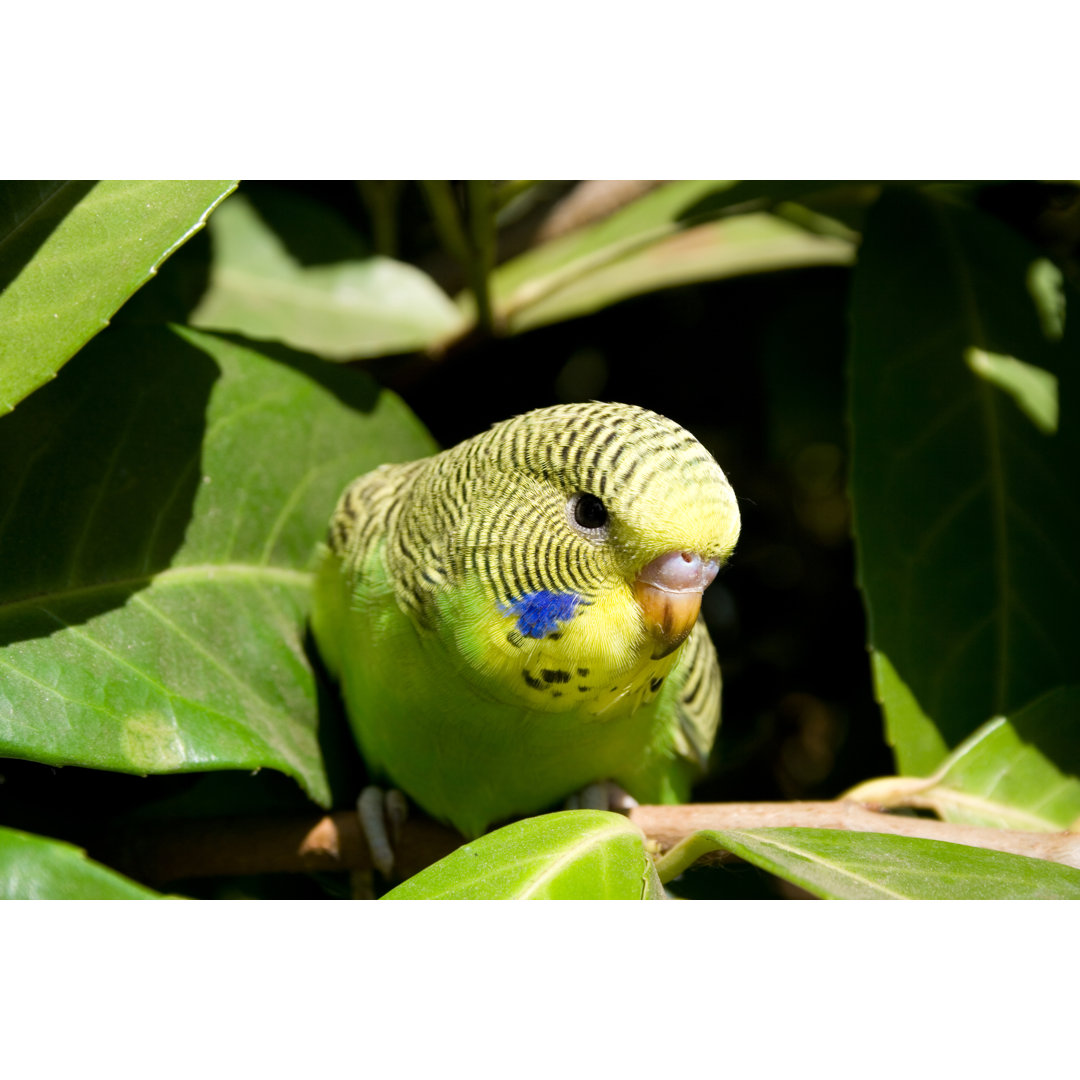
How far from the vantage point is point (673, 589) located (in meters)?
1.48

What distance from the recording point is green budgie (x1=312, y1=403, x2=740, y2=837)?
1472mm

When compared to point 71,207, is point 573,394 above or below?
below

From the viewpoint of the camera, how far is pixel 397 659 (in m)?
1.73

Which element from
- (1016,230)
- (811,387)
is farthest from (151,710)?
(1016,230)

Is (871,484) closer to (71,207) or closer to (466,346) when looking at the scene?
(466,346)

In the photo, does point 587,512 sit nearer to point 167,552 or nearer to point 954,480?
point 167,552

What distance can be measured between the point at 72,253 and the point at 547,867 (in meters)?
0.98

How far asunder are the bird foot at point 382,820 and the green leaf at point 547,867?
496 mm

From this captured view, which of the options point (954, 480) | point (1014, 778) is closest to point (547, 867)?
point (1014, 778)

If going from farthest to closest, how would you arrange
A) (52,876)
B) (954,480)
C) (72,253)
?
(954,480)
(72,253)
(52,876)

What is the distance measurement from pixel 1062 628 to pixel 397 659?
122cm

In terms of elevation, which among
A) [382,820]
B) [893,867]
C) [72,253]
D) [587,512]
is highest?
[72,253]

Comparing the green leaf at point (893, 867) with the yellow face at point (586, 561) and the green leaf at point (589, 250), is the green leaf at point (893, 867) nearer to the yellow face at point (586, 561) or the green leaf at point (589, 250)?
the yellow face at point (586, 561)

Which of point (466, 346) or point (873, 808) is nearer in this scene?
point (873, 808)
